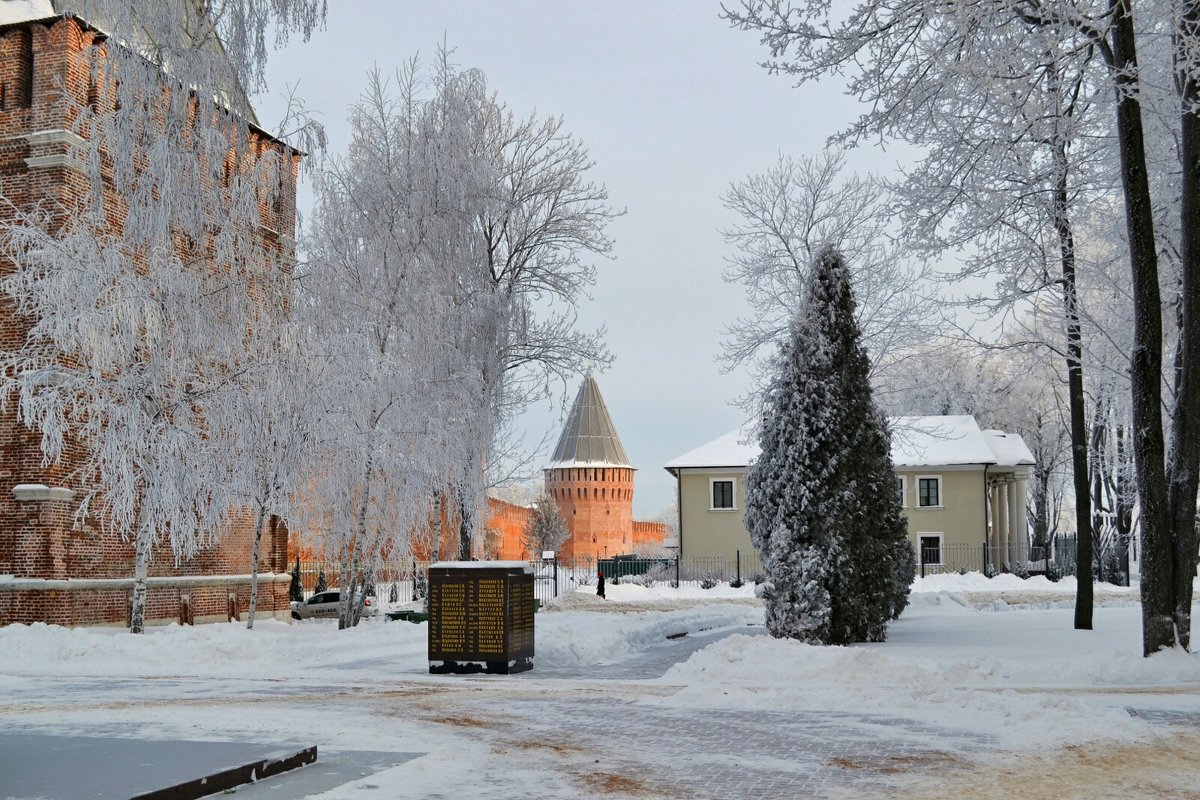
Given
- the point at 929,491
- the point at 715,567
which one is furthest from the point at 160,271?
the point at 929,491

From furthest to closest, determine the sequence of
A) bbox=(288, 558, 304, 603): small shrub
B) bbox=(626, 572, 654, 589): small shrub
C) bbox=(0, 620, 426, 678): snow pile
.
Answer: bbox=(626, 572, 654, 589): small shrub, bbox=(288, 558, 304, 603): small shrub, bbox=(0, 620, 426, 678): snow pile

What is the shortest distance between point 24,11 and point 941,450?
42.7 metres

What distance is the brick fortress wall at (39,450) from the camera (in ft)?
74.1

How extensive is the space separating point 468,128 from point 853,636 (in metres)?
15.8

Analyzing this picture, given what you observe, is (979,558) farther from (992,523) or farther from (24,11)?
(24,11)

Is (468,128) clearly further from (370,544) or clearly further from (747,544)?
(747,544)

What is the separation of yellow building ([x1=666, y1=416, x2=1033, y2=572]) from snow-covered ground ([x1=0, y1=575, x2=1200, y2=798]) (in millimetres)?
30713

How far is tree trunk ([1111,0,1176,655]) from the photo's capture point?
14352 millimetres

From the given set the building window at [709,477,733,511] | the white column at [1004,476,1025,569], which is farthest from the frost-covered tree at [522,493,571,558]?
the white column at [1004,476,1025,569]

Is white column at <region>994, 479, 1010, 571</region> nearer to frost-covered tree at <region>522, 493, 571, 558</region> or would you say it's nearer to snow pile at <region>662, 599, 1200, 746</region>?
frost-covered tree at <region>522, 493, 571, 558</region>

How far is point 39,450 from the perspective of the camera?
2283 centimetres

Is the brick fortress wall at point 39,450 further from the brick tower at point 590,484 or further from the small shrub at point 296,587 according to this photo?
the brick tower at point 590,484

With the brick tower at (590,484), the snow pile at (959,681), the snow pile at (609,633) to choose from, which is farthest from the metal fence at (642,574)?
the brick tower at (590,484)

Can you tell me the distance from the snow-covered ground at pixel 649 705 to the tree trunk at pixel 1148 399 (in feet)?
2.25
